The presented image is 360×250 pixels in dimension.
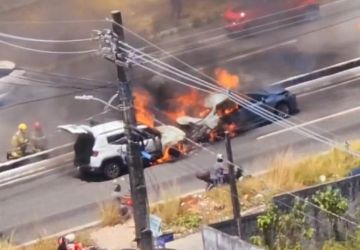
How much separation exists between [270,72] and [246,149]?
5.15 meters

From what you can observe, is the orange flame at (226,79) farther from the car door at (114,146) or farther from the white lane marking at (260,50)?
the car door at (114,146)

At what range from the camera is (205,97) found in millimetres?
29719

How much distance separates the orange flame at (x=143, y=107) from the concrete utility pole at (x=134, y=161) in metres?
7.80

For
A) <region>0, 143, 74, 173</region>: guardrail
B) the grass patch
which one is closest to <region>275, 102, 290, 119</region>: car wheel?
<region>0, 143, 74, 173</region>: guardrail

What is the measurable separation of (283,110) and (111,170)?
502 centimetres

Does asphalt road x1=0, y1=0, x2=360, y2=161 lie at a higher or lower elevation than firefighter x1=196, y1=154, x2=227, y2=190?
higher

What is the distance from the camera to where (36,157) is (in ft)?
94.3

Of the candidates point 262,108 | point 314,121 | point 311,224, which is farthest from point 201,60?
point 311,224

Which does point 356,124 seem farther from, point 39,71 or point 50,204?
point 39,71

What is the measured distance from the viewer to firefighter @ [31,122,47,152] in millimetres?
29016

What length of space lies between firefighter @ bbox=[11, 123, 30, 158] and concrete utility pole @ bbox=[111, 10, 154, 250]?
27.1ft

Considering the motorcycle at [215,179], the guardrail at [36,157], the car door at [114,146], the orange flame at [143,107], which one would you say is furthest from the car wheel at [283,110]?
the guardrail at [36,157]

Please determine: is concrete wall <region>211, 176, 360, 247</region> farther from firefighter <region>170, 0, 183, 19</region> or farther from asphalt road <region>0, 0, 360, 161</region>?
firefighter <region>170, 0, 183, 19</region>

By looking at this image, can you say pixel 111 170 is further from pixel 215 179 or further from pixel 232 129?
pixel 232 129
